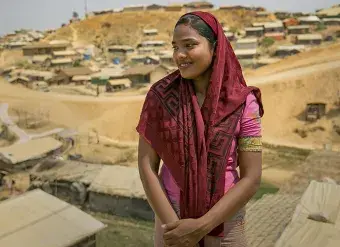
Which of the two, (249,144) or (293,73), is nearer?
(249,144)

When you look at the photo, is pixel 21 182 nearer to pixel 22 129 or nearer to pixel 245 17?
pixel 22 129

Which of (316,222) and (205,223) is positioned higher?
Result: (205,223)

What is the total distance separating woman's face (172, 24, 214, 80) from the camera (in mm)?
1915

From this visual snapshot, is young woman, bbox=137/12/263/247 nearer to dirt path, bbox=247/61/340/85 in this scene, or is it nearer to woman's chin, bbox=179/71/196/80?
woman's chin, bbox=179/71/196/80

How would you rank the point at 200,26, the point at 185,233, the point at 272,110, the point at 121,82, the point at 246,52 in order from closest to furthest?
the point at 185,233, the point at 200,26, the point at 272,110, the point at 121,82, the point at 246,52

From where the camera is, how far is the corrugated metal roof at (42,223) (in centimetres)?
477

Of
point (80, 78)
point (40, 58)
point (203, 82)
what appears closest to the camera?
point (203, 82)

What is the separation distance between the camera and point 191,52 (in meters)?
Result: 1.92

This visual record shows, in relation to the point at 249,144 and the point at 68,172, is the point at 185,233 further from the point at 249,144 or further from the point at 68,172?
the point at 68,172

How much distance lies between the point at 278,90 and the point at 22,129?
549 inches

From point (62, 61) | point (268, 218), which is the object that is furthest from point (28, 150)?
point (62, 61)

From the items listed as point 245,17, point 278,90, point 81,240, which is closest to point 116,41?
point 245,17

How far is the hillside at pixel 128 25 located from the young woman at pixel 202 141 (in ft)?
159

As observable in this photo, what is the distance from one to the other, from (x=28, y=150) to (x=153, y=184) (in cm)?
1158
